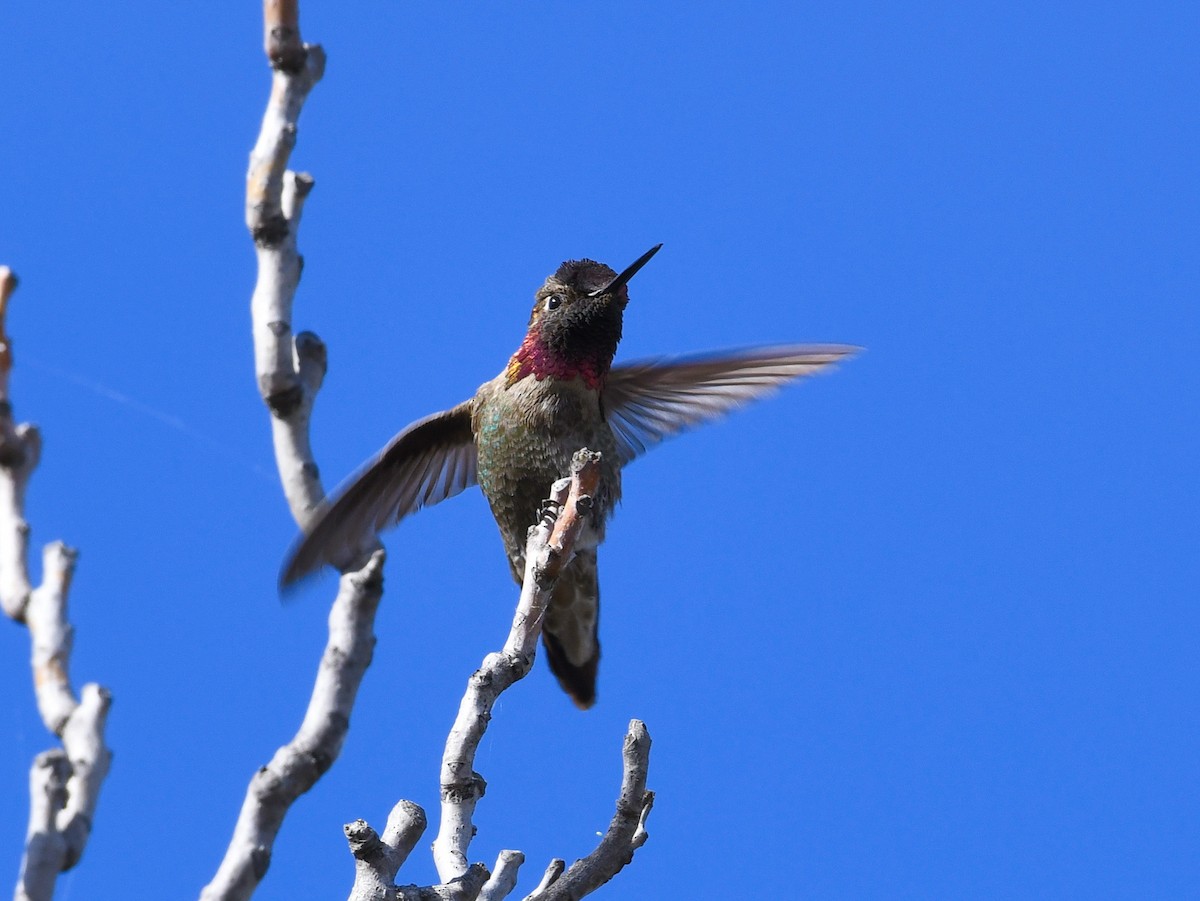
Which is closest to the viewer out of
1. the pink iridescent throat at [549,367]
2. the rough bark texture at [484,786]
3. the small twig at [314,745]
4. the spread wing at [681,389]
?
the rough bark texture at [484,786]

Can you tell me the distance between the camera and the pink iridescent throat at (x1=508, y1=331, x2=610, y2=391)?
21.5 ft

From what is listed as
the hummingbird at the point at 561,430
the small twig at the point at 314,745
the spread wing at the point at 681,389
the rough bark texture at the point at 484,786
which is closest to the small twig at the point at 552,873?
the rough bark texture at the point at 484,786

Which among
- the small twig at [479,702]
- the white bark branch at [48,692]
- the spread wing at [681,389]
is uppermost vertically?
the spread wing at [681,389]

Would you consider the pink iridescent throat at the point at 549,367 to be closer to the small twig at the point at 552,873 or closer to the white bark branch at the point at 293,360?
the white bark branch at the point at 293,360

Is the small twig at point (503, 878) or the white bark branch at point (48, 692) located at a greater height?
the white bark branch at point (48, 692)

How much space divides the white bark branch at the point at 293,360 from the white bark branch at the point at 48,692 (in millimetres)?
677

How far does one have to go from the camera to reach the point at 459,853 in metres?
3.56

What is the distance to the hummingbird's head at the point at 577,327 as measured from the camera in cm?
657

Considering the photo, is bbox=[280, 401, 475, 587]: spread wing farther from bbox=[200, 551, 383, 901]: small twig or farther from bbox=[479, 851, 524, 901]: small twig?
bbox=[479, 851, 524, 901]: small twig

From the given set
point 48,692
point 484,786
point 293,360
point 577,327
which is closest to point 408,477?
point 577,327

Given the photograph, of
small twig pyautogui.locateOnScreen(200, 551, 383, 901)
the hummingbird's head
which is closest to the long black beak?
the hummingbird's head

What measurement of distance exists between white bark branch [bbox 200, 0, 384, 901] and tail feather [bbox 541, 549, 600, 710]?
4.77 ft

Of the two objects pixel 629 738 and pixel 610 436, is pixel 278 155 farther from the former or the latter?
pixel 629 738

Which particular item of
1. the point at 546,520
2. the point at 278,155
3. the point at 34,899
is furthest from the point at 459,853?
the point at 278,155
